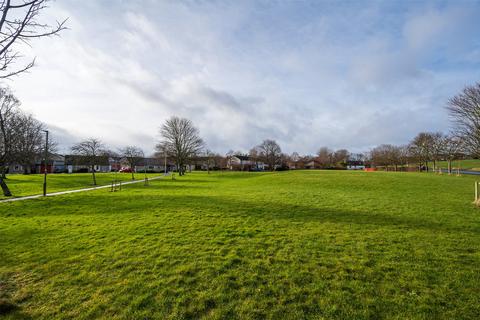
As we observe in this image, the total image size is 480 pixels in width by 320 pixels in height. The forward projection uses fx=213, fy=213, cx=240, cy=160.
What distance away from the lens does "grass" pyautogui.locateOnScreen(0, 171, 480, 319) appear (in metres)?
3.59

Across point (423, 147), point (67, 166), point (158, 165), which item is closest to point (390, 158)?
point (423, 147)

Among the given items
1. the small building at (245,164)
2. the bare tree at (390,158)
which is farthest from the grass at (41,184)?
the bare tree at (390,158)

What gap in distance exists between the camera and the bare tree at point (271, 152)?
99.5 meters

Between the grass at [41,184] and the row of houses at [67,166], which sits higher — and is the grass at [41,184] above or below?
below

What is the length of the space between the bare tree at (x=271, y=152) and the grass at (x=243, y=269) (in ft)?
296

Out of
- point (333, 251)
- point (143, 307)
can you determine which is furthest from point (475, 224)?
point (143, 307)

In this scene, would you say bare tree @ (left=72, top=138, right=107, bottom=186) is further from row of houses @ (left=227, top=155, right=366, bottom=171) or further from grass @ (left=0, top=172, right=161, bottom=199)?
row of houses @ (left=227, top=155, right=366, bottom=171)

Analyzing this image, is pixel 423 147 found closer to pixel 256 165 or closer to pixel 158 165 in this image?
pixel 256 165

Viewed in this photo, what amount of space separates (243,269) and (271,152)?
95815mm

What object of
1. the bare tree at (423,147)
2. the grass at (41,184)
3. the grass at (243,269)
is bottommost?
the grass at (41,184)

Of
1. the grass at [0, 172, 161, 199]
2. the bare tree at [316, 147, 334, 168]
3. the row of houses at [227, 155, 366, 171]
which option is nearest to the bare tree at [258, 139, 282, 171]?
the row of houses at [227, 155, 366, 171]

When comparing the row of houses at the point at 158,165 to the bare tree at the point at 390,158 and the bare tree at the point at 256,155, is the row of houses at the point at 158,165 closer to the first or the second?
the bare tree at the point at 256,155

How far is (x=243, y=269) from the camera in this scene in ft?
16.2

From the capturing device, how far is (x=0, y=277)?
4715 millimetres
